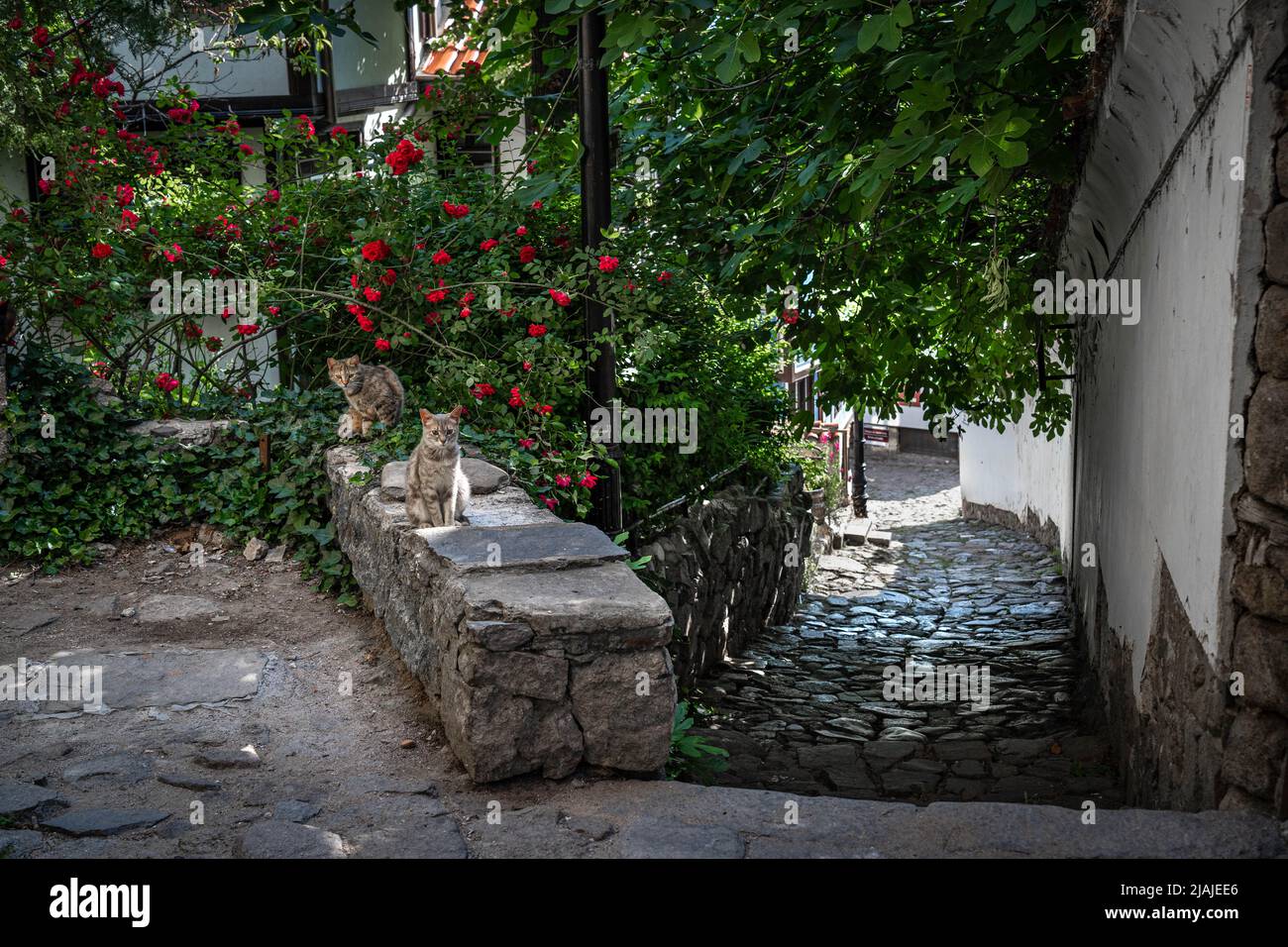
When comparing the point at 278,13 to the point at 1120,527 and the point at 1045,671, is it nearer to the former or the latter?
the point at 1120,527

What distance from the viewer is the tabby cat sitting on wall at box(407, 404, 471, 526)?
15.7 feet

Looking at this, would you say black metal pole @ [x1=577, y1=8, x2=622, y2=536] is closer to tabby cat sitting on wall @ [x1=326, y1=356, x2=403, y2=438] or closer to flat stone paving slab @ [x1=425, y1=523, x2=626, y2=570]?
tabby cat sitting on wall @ [x1=326, y1=356, x2=403, y2=438]

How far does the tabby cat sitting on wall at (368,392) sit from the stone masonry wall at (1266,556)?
4414 millimetres

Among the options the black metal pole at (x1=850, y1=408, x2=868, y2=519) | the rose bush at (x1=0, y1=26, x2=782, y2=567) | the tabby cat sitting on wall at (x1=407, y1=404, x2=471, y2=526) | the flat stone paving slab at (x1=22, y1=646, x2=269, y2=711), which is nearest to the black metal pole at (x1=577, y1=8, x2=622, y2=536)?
the rose bush at (x1=0, y1=26, x2=782, y2=567)

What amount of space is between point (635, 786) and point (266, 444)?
12.6 ft

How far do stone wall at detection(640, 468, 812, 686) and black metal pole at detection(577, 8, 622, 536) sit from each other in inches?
63.8

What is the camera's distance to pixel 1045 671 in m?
8.66

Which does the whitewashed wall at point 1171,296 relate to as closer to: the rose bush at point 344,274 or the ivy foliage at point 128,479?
the rose bush at point 344,274

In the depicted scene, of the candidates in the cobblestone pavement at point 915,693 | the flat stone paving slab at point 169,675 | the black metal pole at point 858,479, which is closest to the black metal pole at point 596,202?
the cobblestone pavement at point 915,693

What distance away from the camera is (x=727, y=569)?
9469mm

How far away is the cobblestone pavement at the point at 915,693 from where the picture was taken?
19.9 feet

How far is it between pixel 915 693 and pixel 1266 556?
5.26m

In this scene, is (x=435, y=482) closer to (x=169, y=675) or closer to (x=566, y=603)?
(x=566, y=603)
